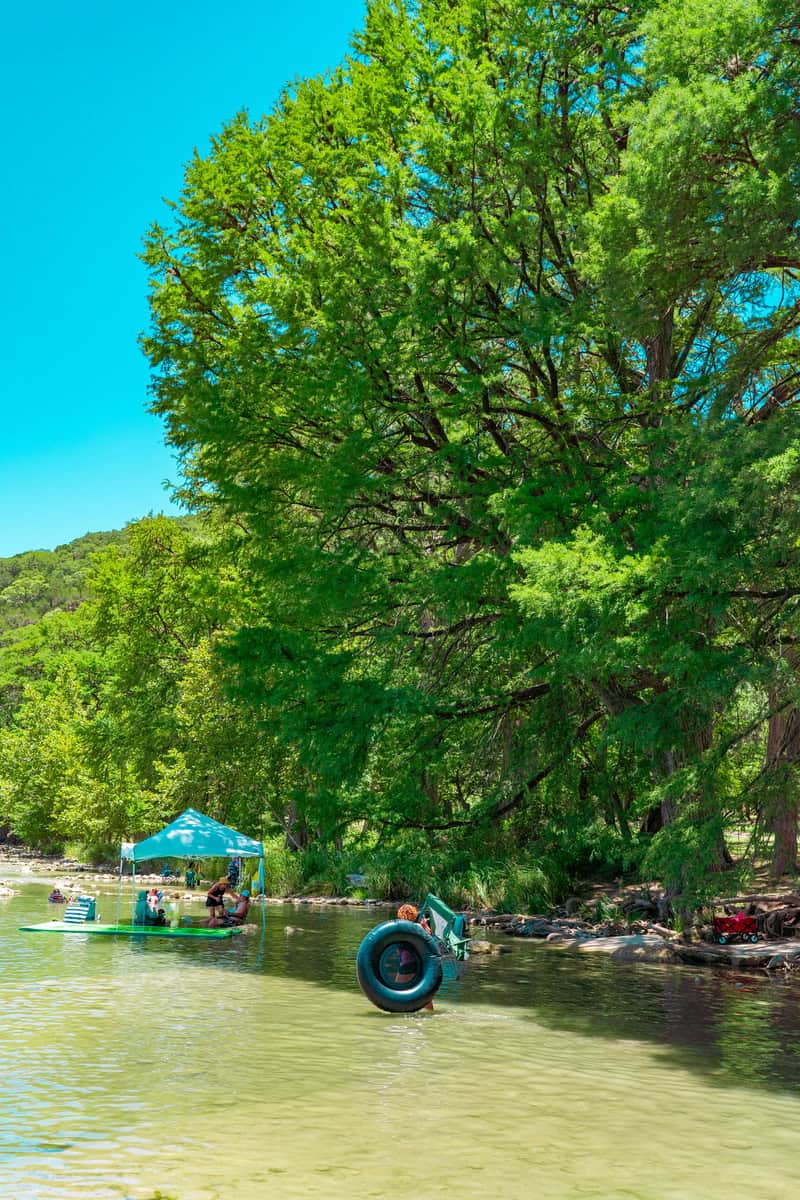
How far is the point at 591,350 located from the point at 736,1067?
1552 centimetres

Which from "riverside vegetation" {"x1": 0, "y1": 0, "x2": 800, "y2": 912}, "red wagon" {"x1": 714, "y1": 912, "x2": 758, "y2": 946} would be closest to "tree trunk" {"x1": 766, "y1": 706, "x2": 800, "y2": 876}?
"riverside vegetation" {"x1": 0, "y1": 0, "x2": 800, "y2": 912}

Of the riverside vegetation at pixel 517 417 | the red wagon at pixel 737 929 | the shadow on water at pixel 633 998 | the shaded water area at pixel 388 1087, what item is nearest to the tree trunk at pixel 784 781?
the riverside vegetation at pixel 517 417

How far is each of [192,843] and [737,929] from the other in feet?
39.3

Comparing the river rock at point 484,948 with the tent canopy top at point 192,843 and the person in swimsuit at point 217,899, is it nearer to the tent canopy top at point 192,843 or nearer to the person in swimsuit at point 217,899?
the tent canopy top at point 192,843

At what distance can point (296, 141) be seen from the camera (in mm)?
23141

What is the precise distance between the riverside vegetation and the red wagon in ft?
3.66

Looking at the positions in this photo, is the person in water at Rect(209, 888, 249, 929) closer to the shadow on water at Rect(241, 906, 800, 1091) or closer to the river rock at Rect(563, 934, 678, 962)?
the shadow on water at Rect(241, 906, 800, 1091)

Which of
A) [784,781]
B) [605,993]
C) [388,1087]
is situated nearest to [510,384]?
[784,781]

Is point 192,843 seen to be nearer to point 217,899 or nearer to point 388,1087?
point 217,899

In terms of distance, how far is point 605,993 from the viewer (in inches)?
656

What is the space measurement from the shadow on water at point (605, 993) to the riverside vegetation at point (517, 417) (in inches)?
65.8

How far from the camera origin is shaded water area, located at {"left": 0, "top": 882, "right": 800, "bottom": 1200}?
748 centimetres

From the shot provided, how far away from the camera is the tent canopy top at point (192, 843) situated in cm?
2462

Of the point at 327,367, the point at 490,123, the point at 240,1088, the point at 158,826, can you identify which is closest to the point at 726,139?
the point at 490,123
